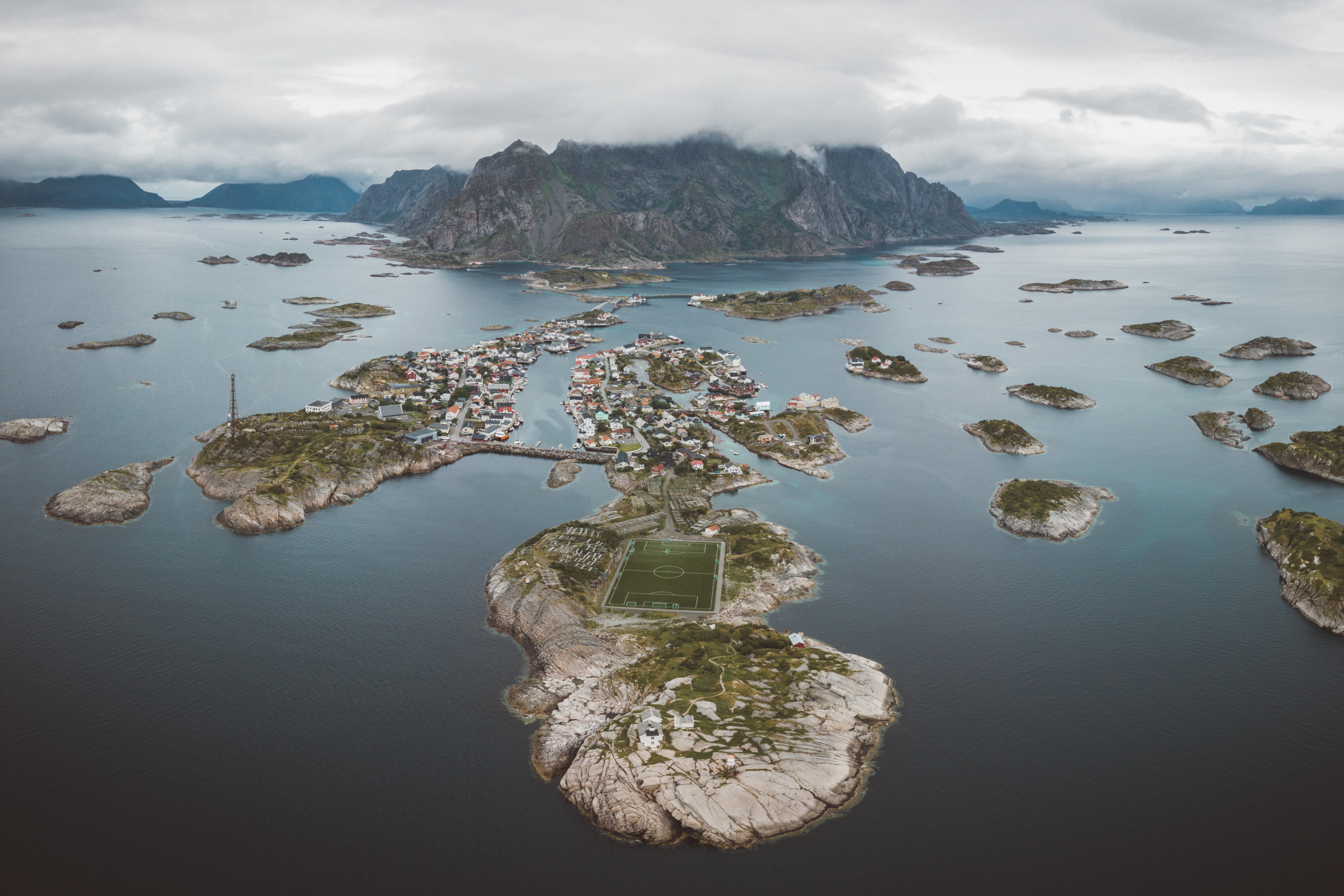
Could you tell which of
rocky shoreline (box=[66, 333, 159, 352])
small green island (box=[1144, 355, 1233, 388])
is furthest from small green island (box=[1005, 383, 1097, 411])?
rocky shoreline (box=[66, 333, 159, 352])

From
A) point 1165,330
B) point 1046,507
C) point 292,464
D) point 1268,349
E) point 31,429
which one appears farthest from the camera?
point 1165,330

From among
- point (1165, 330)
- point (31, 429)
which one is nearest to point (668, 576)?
point (31, 429)

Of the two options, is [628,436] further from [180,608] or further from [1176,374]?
[1176,374]

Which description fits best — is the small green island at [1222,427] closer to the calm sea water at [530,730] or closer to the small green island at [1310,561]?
the calm sea water at [530,730]

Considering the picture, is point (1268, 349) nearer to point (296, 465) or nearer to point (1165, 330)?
point (1165, 330)

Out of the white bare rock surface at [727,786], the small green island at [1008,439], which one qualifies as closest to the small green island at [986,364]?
the small green island at [1008,439]

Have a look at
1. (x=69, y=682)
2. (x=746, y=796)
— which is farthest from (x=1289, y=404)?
(x=69, y=682)
